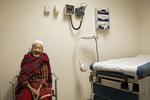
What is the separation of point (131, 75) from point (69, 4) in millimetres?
1347

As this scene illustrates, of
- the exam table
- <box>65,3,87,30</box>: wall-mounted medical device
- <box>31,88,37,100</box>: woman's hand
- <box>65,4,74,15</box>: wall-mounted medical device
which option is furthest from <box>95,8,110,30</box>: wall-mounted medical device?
<box>31,88,37,100</box>: woman's hand

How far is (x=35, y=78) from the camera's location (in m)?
1.52

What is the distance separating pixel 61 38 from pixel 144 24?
174cm

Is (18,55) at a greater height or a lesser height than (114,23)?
lesser

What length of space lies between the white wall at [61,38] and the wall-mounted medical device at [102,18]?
0.24 feet

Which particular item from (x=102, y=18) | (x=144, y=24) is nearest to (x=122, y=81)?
(x=102, y=18)

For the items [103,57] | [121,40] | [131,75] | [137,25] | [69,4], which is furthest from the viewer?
[137,25]

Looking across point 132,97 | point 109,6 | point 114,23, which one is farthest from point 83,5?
point 132,97

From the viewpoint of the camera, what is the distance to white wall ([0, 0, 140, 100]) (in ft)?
5.60

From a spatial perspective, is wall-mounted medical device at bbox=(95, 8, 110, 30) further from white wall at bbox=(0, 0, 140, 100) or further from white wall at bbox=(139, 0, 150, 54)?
white wall at bbox=(139, 0, 150, 54)

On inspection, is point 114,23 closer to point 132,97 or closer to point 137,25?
point 137,25

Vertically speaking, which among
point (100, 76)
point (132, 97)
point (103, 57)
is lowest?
point (132, 97)

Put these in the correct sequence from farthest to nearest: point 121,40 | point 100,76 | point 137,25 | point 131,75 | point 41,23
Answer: point 137,25 → point 121,40 → point 41,23 → point 100,76 → point 131,75

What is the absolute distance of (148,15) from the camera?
8.46ft
